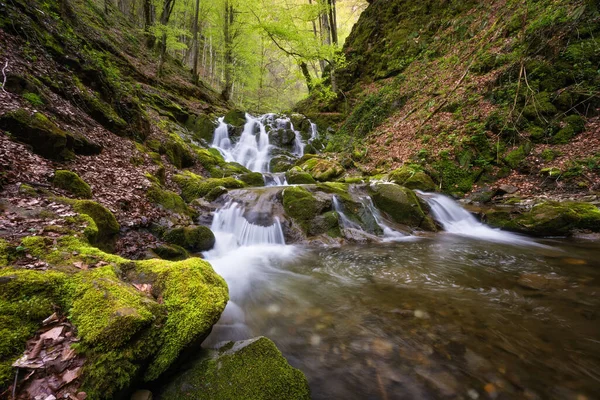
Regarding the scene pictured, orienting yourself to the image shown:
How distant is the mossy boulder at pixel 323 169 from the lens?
11234 millimetres

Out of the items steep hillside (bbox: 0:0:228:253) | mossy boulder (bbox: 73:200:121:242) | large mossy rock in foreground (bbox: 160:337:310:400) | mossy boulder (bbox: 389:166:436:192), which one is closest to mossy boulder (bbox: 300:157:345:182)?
mossy boulder (bbox: 389:166:436:192)

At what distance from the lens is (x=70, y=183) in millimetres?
4160

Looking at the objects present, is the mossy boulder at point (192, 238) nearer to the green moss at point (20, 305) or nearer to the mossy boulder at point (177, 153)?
the green moss at point (20, 305)

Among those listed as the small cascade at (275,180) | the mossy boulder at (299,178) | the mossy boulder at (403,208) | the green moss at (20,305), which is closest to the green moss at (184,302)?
the green moss at (20,305)

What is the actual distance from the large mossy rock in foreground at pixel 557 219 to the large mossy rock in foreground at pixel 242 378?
24.1ft

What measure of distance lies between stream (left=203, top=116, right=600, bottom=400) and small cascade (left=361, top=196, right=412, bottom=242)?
1.72 feet

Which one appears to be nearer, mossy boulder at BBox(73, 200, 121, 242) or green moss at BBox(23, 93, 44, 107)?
mossy boulder at BBox(73, 200, 121, 242)

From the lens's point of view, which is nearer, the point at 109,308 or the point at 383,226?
the point at 109,308

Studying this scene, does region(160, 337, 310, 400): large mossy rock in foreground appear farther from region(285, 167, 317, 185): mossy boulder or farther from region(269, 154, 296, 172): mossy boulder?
region(269, 154, 296, 172): mossy boulder

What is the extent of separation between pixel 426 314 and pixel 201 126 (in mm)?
14570

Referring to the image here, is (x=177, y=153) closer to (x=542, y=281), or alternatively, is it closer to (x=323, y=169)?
(x=323, y=169)

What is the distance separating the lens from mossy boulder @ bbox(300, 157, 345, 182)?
1123 cm

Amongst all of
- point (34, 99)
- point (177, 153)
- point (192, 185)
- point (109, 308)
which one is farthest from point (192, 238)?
point (177, 153)

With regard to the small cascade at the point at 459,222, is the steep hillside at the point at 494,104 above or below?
above
